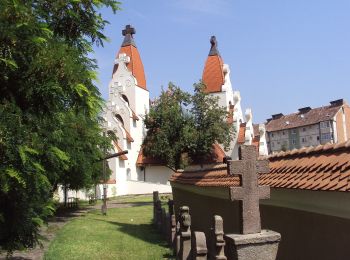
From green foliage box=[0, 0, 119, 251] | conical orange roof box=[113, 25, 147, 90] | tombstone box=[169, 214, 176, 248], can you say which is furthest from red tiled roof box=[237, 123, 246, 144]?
green foliage box=[0, 0, 119, 251]

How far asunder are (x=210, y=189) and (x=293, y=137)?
261 ft

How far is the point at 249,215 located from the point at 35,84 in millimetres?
2936

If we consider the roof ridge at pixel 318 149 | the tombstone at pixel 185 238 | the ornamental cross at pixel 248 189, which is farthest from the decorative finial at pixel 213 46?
the ornamental cross at pixel 248 189

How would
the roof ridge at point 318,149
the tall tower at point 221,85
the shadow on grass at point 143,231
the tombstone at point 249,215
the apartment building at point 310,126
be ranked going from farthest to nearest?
the apartment building at point 310,126 < the tall tower at point 221,85 < the shadow on grass at point 143,231 < the roof ridge at point 318,149 < the tombstone at point 249,215

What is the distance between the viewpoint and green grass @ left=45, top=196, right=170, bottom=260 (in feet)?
40.5

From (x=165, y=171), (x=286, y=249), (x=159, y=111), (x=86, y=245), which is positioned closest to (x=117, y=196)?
Answer: (x=165, y=171)

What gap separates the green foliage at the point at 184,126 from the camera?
1443 inches

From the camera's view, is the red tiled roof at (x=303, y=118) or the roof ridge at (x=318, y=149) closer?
the roof ridge at (x=318, y=149)

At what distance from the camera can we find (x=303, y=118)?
8481 cm

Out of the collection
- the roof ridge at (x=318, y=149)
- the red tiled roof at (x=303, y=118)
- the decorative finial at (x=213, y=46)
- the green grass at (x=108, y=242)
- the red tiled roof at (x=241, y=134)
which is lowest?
the green grass at (x=108, y=242)

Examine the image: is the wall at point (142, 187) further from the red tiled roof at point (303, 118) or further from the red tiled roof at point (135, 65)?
the red tiled roof at point (303, 118)

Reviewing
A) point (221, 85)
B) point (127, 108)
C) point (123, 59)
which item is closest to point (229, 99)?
point (221, 85)

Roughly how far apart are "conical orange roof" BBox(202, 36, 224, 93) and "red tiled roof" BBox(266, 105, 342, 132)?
110ft

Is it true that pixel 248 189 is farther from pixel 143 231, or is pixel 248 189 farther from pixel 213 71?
pixel 213 71
